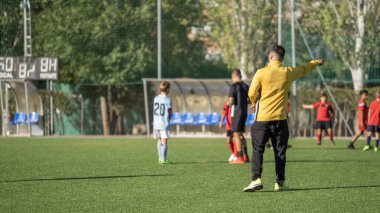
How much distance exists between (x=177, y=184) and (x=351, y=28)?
2786 cm

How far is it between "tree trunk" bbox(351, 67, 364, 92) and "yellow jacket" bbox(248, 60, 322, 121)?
2534 centimetres

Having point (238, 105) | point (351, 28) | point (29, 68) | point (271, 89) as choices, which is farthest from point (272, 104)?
point (351, 28)

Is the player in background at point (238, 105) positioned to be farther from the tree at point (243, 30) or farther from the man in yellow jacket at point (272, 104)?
the tree at point (243, 30)

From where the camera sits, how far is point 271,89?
12242 mm

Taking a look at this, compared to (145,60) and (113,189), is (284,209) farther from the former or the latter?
(145,60)

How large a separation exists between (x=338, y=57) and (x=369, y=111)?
1375 cm

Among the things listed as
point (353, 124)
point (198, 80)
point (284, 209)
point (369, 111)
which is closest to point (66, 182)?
point (284, 209)

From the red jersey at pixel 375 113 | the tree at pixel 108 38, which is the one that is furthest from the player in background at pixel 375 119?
the tree at pixel 108 38

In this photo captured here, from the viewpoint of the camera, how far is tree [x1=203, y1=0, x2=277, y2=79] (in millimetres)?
40781

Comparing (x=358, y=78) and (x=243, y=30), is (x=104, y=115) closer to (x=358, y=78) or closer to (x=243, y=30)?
(x=243, y=30)

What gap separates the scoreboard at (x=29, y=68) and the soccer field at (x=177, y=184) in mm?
14584

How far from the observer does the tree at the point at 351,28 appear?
37500 mm

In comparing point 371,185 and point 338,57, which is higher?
point 338,57

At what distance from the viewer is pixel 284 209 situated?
399 inches
